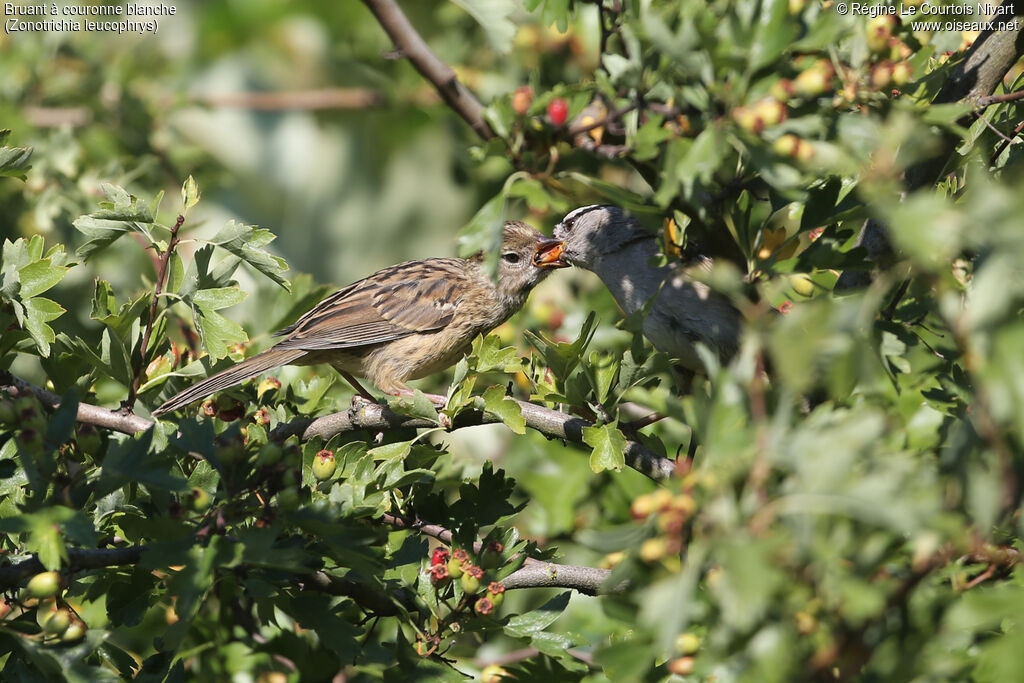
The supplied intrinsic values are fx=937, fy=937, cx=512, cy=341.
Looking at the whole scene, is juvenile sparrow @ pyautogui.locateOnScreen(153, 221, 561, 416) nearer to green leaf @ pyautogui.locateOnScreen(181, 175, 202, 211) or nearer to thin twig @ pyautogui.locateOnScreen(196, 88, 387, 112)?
green leaf @ pyautogui.locateOnScreen(181, 175, 202, 211)

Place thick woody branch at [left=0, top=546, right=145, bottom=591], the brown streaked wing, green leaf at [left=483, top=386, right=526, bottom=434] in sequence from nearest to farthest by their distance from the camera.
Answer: thick woody branch at [left=0, top=546, right=145, bottom=591]
green leaf at [left=483, top=386, right=526, bottom=434]
the brown streaked wing

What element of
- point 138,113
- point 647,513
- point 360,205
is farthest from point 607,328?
point 360,205

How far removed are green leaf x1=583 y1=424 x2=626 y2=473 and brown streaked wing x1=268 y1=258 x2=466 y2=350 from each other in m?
1.87

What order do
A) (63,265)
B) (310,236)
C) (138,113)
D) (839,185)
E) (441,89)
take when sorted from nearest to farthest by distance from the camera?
(839,185), (63,265), (441,89), (138,113), (310,236)

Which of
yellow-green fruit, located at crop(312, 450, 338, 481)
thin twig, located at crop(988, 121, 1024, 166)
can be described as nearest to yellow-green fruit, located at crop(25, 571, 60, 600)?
yellow-green fruit, located at crop(312, 450, 338, 481)

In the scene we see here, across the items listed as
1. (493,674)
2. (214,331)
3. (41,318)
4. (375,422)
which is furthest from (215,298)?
(493,674)

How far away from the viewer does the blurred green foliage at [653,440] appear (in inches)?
54.2

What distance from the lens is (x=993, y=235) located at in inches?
50.4

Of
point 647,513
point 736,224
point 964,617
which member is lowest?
point 964,617

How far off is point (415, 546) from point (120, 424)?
107 centimetres

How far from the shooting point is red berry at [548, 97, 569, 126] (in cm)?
234

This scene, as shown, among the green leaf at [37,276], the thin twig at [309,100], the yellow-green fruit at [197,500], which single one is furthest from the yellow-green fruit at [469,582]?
the thin twig at [309,100]

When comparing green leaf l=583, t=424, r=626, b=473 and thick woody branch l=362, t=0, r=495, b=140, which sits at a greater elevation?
thick woody branch l=362, t=0, r=495, b=140

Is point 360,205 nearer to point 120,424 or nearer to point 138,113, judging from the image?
point 138,113
